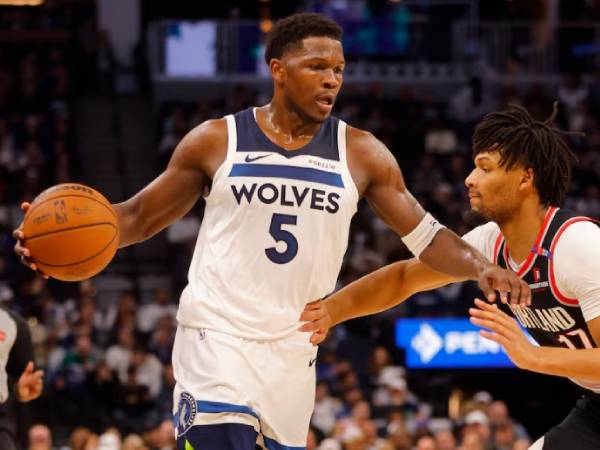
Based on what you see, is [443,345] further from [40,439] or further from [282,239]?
[282,239]

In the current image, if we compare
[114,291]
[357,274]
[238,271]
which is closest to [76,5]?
[114,291]

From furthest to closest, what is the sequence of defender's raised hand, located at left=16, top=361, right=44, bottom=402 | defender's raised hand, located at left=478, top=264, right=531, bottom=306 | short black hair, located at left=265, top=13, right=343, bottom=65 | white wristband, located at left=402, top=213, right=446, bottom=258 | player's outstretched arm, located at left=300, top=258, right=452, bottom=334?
defender's raised hand, located at left=16, top=361, right=44, bottom=402 → player's outstretched arm, located at left=300, top=258, right=452, bottom=334 → white wristband, located at left=402, top=213, right=446, bottom=258 → short black hair, located at left=265, top=13, right=343, bottom=65 → defender's raised hand, located at left=478, top=264, right=531, bottom=306

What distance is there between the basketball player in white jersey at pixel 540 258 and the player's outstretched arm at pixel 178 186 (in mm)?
672

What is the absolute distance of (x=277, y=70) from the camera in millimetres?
4590

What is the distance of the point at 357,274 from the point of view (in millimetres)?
13188

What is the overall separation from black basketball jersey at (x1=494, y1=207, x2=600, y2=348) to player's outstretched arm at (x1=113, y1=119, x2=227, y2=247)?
127 cm

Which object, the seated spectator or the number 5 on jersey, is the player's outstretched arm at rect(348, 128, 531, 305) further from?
the seated spectator

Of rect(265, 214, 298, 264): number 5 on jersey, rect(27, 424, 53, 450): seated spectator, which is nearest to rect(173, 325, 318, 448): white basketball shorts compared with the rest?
rect(265, 214, 298, 264): number 5 on jersey

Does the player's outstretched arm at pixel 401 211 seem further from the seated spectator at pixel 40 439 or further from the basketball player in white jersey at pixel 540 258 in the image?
the seated spectator at pixel 40 439

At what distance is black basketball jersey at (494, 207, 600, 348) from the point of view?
438 centimetres

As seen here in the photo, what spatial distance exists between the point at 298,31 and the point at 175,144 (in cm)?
1087

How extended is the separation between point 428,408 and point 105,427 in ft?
10.7

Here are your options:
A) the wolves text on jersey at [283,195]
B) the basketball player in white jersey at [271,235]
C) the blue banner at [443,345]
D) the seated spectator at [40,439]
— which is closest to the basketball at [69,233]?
the basketball player in white jersey at [271,235]

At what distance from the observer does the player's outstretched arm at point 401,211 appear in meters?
4.54
